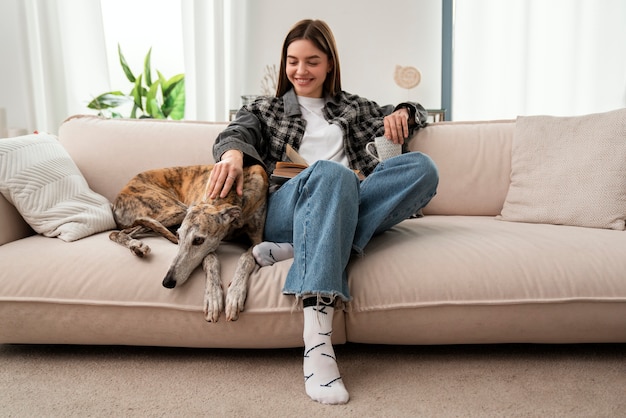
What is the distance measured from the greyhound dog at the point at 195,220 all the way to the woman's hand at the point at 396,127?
565mm

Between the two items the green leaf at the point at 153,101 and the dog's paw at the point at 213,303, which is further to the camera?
the green leaf at the point at 153,101

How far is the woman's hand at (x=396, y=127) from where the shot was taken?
82.3 inches

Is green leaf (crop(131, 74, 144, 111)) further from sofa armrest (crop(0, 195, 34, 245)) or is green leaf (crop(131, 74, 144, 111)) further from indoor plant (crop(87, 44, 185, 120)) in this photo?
sofa armrest (crop(0, 195, 34, 245))

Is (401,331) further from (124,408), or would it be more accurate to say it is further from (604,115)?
(604,115)

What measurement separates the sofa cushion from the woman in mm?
149

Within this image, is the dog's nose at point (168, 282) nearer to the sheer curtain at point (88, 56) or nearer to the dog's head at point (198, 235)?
the dog's head at point (198, 235)

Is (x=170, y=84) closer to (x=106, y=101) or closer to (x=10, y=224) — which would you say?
(x=106, y=101)

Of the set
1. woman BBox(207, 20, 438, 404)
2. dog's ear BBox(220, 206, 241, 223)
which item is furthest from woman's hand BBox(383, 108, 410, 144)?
dog's ear BBox(220, 206, 241, 223)

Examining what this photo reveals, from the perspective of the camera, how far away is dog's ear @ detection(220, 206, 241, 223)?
1.65 metres

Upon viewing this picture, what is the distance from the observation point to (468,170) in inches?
91.2

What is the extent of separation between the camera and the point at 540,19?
12.8ft

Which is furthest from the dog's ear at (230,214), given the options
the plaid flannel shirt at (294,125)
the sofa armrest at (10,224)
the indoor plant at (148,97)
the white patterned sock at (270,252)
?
the indoor plant at (148,97)

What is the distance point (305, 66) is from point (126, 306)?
115 cm

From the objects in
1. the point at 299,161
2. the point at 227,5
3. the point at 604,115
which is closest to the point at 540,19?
the point at 604,115
